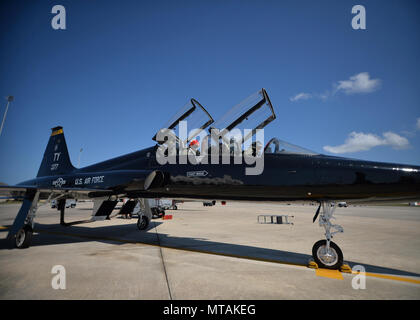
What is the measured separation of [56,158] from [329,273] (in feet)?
41.1

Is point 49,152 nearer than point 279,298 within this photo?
No

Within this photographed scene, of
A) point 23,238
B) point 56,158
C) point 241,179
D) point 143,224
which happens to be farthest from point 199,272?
point 56,158

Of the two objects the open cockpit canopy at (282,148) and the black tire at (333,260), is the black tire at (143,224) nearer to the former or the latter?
the open cockpit canopy at (282,148)

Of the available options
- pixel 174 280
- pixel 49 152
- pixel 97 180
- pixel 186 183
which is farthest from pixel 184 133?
pixel 49 152

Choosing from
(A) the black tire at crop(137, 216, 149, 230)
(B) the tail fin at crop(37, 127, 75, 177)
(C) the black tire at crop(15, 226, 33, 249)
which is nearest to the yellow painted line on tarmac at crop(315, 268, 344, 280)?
(C) the black tire at crop(15, 226, 33, 249)

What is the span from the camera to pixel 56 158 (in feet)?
36.3

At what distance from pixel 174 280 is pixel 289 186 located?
2.97 metres

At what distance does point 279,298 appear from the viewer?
3031 millimetres

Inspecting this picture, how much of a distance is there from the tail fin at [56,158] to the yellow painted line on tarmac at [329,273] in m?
11.3

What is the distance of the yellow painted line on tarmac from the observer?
4.01 m

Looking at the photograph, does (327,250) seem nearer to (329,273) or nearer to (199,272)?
(329,273)

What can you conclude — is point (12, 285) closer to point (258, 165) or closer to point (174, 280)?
point (174, 280)

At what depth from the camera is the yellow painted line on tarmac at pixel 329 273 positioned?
4.01m

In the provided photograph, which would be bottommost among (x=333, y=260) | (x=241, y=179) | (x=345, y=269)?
(x=345, y=269)
